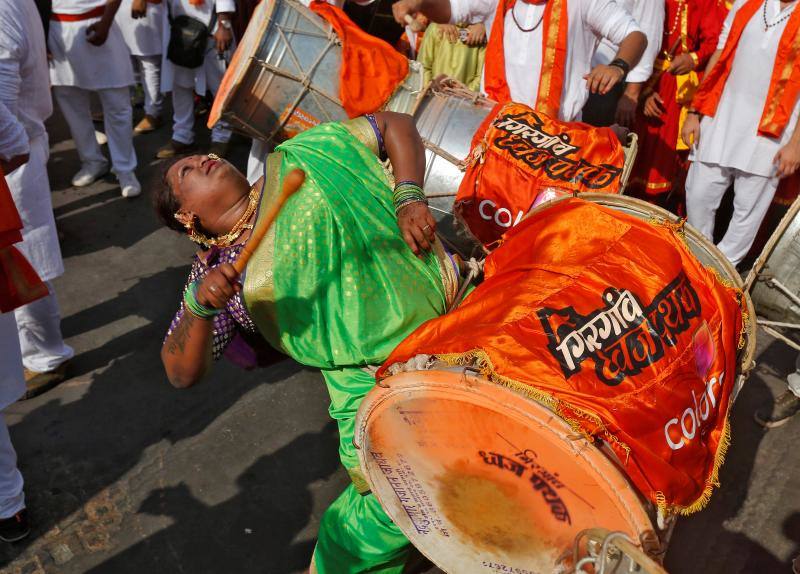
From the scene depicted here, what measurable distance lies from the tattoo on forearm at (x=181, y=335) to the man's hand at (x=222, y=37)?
423 cm

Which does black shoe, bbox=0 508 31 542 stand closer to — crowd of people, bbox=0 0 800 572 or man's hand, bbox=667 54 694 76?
crowd of people, bbox=0 0 800 572

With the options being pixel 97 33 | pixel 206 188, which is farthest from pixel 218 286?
pixel 97 33

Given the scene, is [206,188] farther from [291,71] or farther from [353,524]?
[291,71]

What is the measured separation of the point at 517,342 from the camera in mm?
1617

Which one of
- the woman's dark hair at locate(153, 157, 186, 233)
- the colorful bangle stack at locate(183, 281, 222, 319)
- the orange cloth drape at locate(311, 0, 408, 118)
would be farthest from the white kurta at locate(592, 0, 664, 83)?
the colorful bangle stack at locate(183, 281, 222, 319)

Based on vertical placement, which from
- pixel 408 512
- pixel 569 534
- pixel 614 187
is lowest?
pixel 408 512

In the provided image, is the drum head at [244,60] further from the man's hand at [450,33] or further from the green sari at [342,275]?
the man's hand at [450,33]

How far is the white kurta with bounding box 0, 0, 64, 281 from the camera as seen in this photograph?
10.0 ft

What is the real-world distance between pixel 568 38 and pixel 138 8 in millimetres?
3774

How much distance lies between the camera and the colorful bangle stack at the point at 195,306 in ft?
6.49

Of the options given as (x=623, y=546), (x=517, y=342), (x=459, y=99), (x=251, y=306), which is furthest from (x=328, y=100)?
(x=623, y=546)

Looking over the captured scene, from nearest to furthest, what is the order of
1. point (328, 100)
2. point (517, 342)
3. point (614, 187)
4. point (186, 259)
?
point (517, 342)
point (614, 187)
point (328, 100)
point (186, 259)

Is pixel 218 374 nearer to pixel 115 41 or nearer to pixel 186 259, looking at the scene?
pixel 186 259

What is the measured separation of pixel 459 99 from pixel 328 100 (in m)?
0.84
